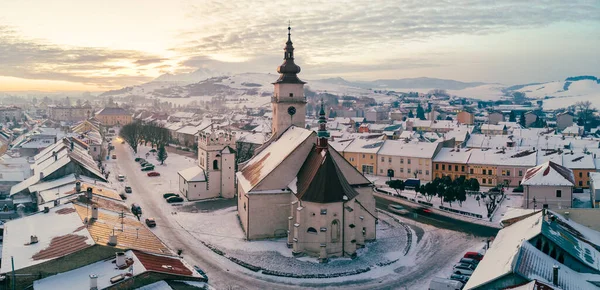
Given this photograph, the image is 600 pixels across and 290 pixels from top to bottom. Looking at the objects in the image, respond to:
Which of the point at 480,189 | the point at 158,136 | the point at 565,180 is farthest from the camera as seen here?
the point at 158,136

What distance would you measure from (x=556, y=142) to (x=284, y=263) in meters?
70.6

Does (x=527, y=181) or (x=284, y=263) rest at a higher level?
(x=527, y=181)

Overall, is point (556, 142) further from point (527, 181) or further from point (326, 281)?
point (326, 281)

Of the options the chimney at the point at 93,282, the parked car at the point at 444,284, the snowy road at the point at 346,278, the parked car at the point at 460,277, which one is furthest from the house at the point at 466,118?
the chimney at the point at 93,282

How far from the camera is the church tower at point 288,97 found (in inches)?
1992

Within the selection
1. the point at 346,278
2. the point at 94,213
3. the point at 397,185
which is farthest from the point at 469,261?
the point at 94,213

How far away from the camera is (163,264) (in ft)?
82.7

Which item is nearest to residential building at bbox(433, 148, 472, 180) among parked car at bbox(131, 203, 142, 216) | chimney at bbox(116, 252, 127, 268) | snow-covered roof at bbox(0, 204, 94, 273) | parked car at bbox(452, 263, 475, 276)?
parked car at bbox(452, 263, 475, 276)

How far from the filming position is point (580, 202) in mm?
54156

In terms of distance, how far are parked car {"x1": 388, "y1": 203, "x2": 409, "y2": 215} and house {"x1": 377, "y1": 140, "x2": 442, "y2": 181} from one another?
1819 centimetres

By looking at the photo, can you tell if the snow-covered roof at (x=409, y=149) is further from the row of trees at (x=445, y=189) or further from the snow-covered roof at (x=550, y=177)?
the snow-covered roof at (x=550, y=177)

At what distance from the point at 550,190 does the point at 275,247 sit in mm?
29760

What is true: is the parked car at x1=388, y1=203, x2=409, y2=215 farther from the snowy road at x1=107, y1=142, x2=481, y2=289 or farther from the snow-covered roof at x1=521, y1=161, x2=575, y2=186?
the snow-covered roof at x1=521, y1=161, x2=575, y2=186

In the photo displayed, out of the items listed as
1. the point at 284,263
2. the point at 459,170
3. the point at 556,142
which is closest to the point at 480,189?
the point at 459,170
